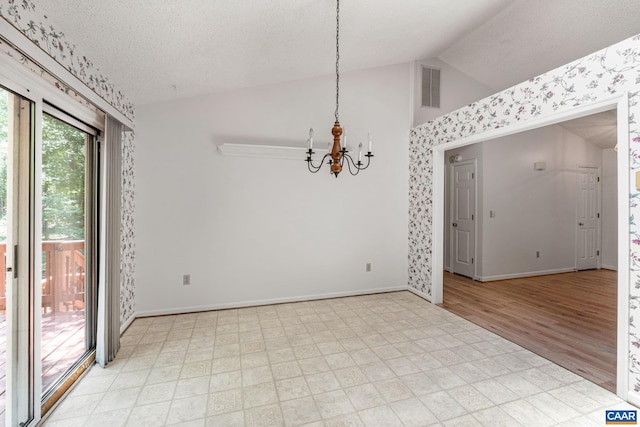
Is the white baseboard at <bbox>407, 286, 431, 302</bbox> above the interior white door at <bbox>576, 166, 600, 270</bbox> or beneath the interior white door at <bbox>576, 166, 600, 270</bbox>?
beneath

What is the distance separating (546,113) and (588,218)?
4.96m

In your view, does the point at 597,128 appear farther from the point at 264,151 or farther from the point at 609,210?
the point at 264,151

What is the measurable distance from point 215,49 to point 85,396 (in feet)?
9.37

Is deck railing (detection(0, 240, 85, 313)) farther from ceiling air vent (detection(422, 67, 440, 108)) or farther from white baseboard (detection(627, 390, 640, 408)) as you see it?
ceiling air vent (detection(422, 67, 440, 108))

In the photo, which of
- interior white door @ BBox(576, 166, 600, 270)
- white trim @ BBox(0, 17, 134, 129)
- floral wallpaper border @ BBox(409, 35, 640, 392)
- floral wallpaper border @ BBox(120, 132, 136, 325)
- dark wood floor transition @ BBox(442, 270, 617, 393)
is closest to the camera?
white trim @ BBox(0, 17, 134, 129)

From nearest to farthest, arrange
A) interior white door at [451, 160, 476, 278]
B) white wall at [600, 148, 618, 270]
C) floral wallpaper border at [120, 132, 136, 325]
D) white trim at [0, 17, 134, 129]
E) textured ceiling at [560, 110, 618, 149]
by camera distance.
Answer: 1. white trim at [0, 17, 134, 129]
2. floral wallpaper border at [120, 132, 136, 325]
3. textured ceiling at [560, 110, 618, 149]
4. interior white door at [451, 160, 476, 278]
5. white wall at [600, 148, 618, 270]

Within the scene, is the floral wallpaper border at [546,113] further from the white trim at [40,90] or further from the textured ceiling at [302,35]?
the white trim at [40,90]

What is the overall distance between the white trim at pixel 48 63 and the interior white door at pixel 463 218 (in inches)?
208

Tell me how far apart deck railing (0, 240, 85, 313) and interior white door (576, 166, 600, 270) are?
7.80 metres

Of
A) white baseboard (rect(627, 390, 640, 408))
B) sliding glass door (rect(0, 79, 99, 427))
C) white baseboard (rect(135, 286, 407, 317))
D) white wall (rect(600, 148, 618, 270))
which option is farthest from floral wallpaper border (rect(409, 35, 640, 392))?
white wall (rect(600, 148, 618, 270))

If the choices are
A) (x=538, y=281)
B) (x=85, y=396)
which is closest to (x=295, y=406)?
(x=85, y=396)

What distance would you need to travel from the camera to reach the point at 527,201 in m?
5.20

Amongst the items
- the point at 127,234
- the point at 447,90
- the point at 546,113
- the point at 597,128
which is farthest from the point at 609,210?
the point at 127,234

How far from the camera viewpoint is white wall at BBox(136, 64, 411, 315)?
3.32 m
